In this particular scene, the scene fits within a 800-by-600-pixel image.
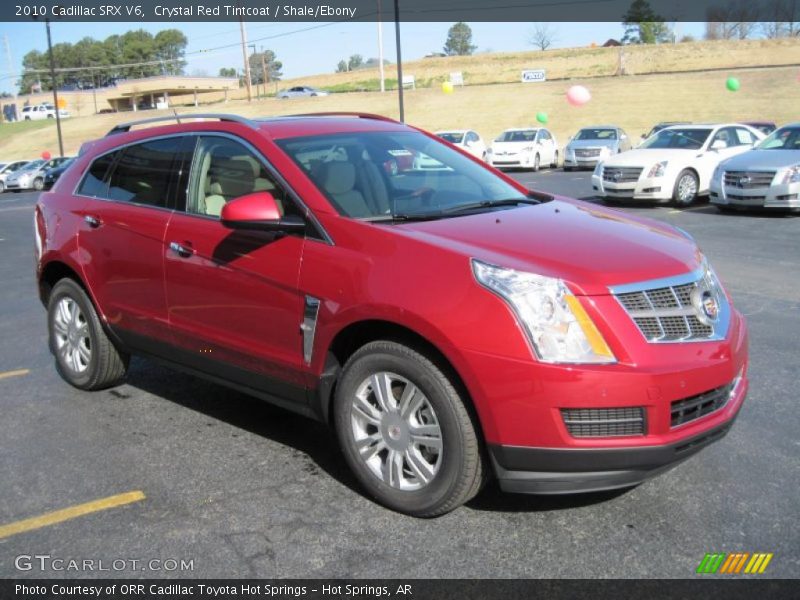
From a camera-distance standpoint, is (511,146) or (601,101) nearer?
(511,146)

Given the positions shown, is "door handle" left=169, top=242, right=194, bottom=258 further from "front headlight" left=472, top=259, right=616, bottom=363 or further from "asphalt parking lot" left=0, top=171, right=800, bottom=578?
"front headlight" left=472, top=259, right=616, bottom=363

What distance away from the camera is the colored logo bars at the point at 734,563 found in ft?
9.92

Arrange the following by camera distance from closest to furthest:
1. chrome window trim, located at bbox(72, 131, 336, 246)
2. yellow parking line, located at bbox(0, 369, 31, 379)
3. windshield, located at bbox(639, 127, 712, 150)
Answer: chrome window trim, located at bbox(72, 131, 336, 246) < yellow parking line, located at bbox(0, 369, 31, 379) < windshield, located at bbox(639, 127, 712, 150)

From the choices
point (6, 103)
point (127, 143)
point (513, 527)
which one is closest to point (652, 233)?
point (513, 527)

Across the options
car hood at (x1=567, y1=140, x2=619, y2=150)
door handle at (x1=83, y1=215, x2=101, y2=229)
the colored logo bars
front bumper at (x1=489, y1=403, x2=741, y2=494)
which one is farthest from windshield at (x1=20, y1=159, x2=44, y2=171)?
the colored logo bars

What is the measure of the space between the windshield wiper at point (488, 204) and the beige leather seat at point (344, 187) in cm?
44

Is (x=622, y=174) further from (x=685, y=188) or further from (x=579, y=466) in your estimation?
(x=579, y=466)

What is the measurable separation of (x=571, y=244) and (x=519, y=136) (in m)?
27.0

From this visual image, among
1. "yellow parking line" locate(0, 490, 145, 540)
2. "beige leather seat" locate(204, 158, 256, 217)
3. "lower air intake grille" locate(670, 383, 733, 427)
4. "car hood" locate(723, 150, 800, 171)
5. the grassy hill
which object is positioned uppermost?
the grassy hill

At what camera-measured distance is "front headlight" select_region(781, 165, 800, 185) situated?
13156 millimetres

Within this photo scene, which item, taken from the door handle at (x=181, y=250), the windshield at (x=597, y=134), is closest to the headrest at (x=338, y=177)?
the door handle at (x=181, y=250)

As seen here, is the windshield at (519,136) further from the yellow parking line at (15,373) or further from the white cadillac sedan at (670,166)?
the yellow parking line at (15,373)

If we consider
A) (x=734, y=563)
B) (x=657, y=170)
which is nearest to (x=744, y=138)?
(x=657, y=170)

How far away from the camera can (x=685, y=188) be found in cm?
1548
